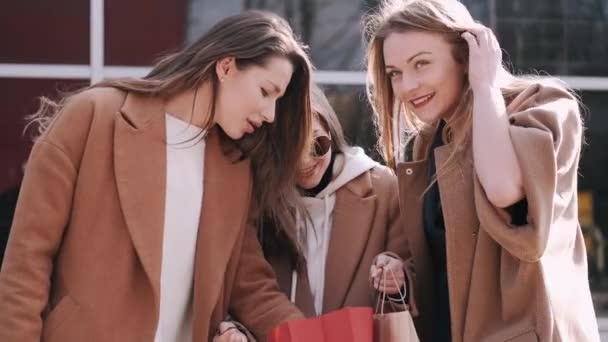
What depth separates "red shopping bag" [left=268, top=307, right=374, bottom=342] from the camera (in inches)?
132

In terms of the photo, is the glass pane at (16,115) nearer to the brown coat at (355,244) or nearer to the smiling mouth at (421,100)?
the brown coat at (355,244)

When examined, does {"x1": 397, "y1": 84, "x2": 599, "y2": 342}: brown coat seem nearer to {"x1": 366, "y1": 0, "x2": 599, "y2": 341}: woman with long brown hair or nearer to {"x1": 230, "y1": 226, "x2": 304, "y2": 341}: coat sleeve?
{"x1": 366, "y1": 0, "x2": 599, "y2": 341}: woman with long brown hair

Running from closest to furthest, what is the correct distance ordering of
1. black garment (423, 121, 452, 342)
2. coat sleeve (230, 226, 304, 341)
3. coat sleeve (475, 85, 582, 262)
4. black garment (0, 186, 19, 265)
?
coat sleeve (475, 85, 582, 262) → black garment (423, 121, 452, 342) → coat sleeve (230, 226, 304, 341) → black garment (0, 186, 19, 265)

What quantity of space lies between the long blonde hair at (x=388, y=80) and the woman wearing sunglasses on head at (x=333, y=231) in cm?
18

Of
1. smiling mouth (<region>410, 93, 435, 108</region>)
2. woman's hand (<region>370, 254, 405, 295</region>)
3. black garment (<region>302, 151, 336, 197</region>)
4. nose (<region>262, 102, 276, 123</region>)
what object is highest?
smiling mouth (<region>410, 93, 435, 108</region>)

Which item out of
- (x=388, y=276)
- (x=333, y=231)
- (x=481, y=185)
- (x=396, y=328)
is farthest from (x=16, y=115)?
(x=481, y=185)

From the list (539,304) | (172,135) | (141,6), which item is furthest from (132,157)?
(141,6)

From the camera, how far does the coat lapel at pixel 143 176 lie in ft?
11.3

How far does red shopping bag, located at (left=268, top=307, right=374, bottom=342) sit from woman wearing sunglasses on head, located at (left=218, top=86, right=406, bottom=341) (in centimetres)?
35

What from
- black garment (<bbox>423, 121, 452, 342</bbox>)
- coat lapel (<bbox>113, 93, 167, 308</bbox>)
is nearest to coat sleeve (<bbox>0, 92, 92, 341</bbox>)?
coat lapel (<bbox>113, 93, 167, 308</bbox>)

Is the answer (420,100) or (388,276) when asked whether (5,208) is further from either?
(420,100)

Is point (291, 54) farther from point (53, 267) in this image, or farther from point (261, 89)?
point (53, 267)

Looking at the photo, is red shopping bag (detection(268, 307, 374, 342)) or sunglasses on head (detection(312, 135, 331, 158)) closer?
red shopping bag (detection(268, 307, 374, 342))

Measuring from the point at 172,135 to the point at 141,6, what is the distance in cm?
242
